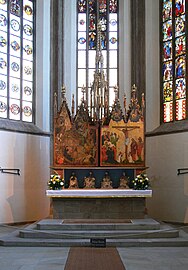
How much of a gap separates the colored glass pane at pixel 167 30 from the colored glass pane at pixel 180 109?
2.72 metres

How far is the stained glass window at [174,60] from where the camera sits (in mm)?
19891

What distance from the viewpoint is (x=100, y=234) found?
15.0 m

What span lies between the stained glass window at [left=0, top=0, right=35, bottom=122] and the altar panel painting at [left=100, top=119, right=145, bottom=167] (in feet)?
12.9

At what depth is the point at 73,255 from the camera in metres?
12.7

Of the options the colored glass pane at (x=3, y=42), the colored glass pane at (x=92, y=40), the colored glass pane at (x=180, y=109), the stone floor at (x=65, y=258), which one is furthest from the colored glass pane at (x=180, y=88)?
the stone floor at (x=65, y=258)

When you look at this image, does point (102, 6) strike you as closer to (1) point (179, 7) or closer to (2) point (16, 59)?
(1) point (179, 7)

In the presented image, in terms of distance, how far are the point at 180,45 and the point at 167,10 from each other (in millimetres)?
1751

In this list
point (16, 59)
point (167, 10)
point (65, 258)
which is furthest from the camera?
point (167, 10)

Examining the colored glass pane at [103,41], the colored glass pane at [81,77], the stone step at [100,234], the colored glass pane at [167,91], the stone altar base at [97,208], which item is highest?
the colored glass pane at [103,41]

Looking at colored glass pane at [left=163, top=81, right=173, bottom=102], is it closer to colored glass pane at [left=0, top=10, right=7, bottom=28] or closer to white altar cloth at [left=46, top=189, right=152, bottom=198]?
white altar cloth at [left=46, top=189, right=152, bottom=198]

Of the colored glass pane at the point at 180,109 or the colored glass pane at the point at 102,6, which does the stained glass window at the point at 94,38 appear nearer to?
the colored glass pane at the point at 102,6

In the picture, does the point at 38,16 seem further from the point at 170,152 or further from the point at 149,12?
the point at 170,152

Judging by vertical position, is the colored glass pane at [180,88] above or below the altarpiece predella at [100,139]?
above

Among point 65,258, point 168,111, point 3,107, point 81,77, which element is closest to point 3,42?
point 3,107
